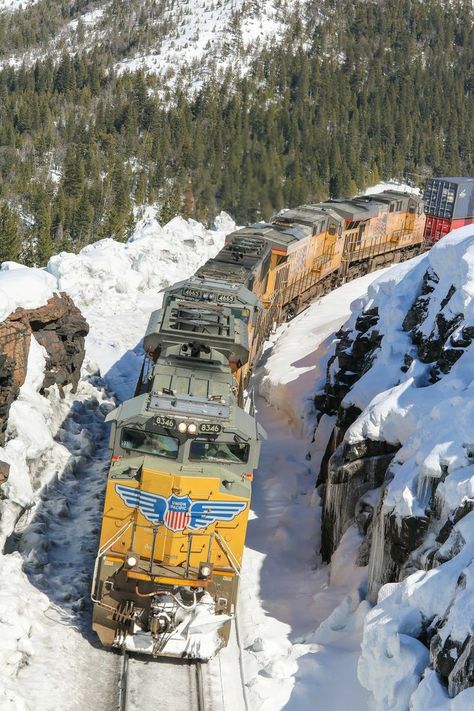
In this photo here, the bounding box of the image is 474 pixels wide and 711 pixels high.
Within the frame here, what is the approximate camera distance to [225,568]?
48.9 ft

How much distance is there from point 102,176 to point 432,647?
96541mm

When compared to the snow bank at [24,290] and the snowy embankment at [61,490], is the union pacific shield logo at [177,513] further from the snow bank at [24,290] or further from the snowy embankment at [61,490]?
the snow bank at [24,290]

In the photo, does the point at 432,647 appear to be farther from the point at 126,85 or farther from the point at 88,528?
the point at 126,85

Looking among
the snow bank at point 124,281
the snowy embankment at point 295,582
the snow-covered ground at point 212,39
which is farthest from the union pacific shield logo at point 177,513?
the snow-covered ground at point 212,39

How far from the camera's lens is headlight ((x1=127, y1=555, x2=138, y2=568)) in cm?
1449

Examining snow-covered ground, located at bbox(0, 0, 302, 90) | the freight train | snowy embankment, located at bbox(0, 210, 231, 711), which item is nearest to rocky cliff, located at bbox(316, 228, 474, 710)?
the freight train

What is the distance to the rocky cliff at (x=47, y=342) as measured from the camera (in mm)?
21347

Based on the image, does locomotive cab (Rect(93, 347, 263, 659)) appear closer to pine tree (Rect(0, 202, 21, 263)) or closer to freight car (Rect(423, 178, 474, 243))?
freight car (Rect(423, 178, 474, 243))

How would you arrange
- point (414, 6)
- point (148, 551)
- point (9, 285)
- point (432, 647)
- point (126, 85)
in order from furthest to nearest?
point (414, 6) → point (126, 85) → point (9, 285) → point (148, 551) → point (432, 647)

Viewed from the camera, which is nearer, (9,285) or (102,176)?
(9,285)

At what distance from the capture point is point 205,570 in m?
14.5

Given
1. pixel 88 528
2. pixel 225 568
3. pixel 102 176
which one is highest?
pixel 225 568

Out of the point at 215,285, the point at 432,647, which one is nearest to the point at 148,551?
the point at 432,647

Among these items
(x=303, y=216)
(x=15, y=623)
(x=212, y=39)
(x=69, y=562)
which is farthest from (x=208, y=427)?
(x=212, y=39)
